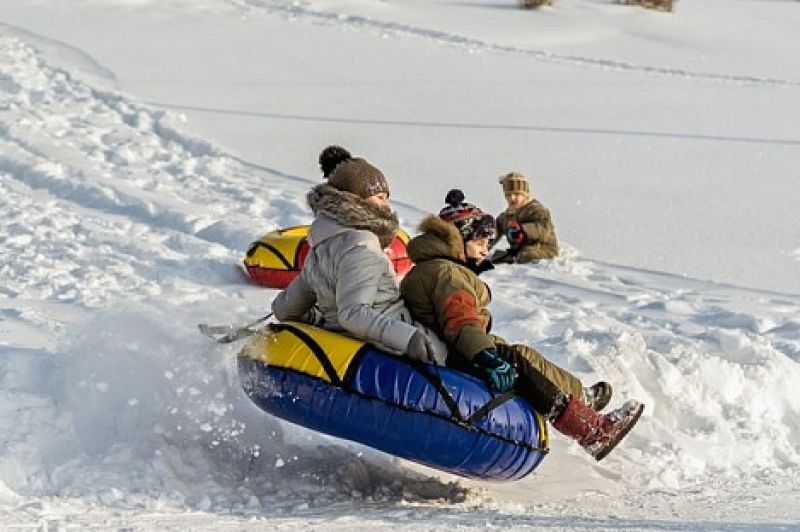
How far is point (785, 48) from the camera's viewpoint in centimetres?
1873

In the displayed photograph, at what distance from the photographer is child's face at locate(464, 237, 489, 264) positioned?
5395 mm

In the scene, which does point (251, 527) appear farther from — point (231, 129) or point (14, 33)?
point (14, 33)

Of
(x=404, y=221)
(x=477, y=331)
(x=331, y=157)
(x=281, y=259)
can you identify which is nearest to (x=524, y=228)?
(x=404, y=221)

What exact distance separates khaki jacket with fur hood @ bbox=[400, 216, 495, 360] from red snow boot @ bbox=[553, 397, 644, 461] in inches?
17.6

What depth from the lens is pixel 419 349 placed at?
4953 millimetres

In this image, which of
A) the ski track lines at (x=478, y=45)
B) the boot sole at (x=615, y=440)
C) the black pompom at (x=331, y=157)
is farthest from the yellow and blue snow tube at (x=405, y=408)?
the ski track lines at (x=478, y=45)

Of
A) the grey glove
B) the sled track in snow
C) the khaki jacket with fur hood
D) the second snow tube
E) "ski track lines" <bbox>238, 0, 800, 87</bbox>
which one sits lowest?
the sled track in snow

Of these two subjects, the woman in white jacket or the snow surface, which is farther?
the snow surface

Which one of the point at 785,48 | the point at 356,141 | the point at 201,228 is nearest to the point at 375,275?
the point at 201,228

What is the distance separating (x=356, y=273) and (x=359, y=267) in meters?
0.03

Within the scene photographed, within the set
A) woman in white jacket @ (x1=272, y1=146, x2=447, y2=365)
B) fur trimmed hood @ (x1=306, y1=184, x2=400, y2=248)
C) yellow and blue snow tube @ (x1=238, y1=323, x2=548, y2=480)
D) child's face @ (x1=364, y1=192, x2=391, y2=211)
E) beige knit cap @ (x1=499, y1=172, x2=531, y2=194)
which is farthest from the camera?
beige knit cap @ (x1=499, y1=172, x2=531, y2=194)

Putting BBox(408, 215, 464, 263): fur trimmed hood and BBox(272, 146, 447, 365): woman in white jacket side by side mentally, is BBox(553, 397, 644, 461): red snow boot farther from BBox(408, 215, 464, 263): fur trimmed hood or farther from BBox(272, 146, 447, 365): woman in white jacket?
BBox(408, 215, 464, 263): fur trimmed hood

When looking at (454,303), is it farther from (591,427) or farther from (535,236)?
(535,236)

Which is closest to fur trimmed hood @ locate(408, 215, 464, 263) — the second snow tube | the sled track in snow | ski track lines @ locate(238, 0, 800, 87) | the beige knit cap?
the second snow tube
